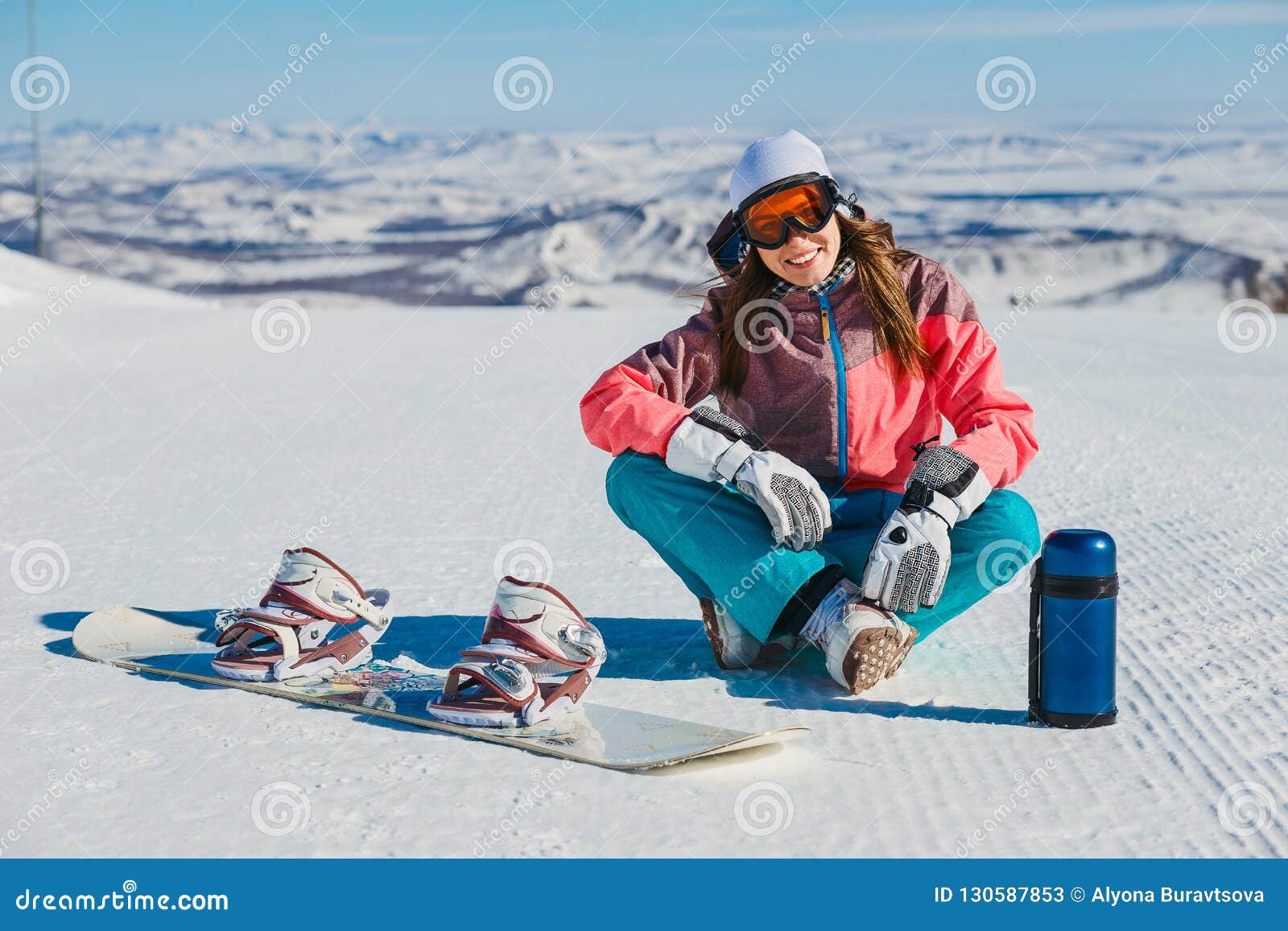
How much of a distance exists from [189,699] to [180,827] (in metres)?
0.69

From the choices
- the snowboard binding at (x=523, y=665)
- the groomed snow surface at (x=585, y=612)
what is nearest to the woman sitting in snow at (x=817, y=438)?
the groomed snow surface at (x=585, y=612)

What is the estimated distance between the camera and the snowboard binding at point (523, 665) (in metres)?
2.68

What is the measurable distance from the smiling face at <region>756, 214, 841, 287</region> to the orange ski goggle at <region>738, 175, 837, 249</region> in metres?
0.02

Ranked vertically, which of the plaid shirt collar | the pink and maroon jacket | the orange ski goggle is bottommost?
the pink and maroon jacket

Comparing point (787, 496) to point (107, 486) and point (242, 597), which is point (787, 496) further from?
point (107, 486)

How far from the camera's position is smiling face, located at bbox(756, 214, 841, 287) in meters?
2.92

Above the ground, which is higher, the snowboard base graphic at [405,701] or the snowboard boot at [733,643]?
the snowboard boot at [733,643]

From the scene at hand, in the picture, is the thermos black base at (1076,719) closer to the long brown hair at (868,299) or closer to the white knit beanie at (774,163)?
the long brown hair at (868,299)

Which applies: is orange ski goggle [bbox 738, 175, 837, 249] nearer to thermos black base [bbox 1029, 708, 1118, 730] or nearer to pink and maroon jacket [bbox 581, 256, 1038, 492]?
pink and maroon jacket [bbox 581, 256, 1038, 492]

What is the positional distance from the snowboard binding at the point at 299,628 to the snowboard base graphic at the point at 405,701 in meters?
0.03

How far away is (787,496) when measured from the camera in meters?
2.77

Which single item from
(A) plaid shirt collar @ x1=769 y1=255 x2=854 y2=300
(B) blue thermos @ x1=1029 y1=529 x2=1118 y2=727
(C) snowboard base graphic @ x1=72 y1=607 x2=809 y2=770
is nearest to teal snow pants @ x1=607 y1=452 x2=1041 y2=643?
(B) blue thermos @ x1=1029 y1=529 x2=1118 y2=727

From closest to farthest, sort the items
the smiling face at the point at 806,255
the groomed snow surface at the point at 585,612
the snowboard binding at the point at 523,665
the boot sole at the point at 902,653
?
the groomed snow surface at the point at 585,612, the snowboard binding at the point at 523,665, the boot sole at the point at 902,653, the smiling face at the point at 806,255
